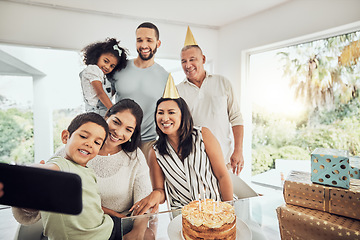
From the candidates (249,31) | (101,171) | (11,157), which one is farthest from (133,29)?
(11,157)

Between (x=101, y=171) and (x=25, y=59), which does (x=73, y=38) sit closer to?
(x=25, y=59)

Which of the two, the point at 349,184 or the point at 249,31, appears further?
the point at 249,31

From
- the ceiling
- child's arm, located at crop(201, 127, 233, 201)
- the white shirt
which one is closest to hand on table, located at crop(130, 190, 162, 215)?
child's arm, located at crop(201, 127, 233, 201)

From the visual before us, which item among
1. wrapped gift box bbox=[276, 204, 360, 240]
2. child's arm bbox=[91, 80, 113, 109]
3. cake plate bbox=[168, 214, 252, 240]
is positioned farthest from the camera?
child's arm bbox=[91, 80, 113, 109]

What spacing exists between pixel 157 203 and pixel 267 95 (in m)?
1.63

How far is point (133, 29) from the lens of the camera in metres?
1.76

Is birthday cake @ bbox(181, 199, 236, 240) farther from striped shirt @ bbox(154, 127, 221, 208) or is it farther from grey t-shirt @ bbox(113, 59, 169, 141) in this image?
grey t-shirt @ bbox(113, 59, 169, 141)

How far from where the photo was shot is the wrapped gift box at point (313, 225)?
3.15 ft

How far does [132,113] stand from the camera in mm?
1505

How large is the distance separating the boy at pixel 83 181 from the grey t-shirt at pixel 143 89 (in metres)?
0.37

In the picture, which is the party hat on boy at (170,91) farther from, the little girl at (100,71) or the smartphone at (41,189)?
the smartphone at (41,189)

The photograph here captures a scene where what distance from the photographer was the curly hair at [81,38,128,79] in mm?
1604

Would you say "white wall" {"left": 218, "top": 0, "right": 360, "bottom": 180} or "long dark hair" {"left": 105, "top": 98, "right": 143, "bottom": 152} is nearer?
"long dark hair" {"left": 105, "top": 98, "right": 143, "bottom": 152}

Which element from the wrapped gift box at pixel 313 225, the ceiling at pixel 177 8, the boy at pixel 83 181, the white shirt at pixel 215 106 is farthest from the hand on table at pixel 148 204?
the ceiling at pixel 177 8
